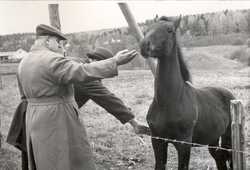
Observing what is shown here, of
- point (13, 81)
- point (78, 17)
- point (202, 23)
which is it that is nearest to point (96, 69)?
point (202, 23)

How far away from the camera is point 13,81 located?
17.5ft

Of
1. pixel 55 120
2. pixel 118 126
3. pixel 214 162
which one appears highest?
pixel 55 120

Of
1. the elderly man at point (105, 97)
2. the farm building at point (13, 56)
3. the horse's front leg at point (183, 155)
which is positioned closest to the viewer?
the horse's front leg at point (183, 155)

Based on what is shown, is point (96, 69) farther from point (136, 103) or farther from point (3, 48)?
point (3, 48)

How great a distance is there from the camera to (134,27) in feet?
14.1

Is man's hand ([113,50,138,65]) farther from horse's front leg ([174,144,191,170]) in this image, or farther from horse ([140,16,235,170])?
horse's front leg ([174,144,191,170])

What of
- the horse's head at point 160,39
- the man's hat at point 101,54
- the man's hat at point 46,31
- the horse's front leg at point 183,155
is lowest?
the horse's front leg at point 183,155

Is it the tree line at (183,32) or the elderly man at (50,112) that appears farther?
the tree line at (183,32)

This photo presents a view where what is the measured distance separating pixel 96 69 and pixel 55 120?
25.0 inches

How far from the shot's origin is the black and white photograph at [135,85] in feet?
12.1

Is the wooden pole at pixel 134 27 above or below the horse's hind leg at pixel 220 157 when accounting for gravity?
above

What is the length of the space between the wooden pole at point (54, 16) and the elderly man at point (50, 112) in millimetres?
1018

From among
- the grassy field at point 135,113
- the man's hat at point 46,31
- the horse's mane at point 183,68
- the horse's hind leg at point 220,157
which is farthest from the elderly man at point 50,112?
the horse's hind leg at point 220,157

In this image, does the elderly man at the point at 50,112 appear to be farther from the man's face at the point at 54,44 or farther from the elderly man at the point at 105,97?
the elderly man at the point at 105,97
